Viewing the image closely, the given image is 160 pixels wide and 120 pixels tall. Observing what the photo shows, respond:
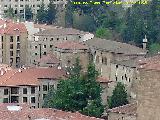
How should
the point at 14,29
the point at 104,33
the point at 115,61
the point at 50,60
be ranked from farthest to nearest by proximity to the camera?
the point at 104,33, the point at 14,29, the point at 50,60, the point at 115,61

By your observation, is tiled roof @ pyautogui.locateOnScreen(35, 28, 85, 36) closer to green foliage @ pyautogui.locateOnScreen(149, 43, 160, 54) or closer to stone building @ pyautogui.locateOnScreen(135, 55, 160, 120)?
green foliage @ pyautogui.locateOnScreen(149, 43, 160, 54)

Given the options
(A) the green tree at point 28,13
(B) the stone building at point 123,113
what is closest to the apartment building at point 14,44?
(A) the green tree at point 28,13

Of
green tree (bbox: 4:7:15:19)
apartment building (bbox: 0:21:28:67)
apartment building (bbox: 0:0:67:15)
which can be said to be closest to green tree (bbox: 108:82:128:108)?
apartment building (bbox: 0:21:28:67)

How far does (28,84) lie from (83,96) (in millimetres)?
6484

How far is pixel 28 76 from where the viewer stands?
49.3 m

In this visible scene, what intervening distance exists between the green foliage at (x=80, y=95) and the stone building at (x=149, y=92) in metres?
14.5

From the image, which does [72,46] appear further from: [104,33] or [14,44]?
[104,33]

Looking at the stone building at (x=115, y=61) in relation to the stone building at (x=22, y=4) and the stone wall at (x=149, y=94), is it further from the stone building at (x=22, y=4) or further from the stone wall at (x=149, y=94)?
the stone building at (x=22, y=4)

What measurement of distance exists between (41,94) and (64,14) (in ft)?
106

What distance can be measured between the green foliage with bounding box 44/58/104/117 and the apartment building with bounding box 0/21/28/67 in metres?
18.2

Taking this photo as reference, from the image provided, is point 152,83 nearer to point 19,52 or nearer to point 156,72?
point 156,72

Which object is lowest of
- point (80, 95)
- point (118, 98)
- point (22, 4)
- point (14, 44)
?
point (118, 98)

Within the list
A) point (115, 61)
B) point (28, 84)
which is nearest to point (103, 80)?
point (115, 61)

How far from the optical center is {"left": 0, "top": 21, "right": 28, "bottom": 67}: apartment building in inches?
2504
